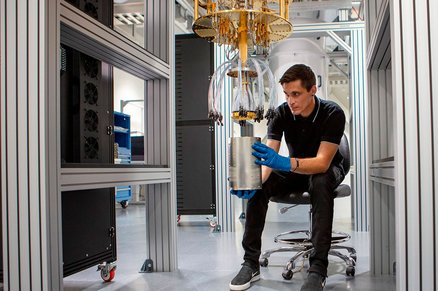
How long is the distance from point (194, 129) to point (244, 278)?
2.21 metres

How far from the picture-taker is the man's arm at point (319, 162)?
175 centimetres

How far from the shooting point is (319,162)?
5.86ft

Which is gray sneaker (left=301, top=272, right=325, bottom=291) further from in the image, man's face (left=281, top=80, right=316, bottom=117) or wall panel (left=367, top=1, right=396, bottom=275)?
man's face (left=281, top=80, right=316, bottom=117)

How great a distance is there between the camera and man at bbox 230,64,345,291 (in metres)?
1.72

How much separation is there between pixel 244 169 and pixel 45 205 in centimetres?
64

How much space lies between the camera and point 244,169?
4.43 feet

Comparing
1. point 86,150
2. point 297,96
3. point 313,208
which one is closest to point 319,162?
point 313,208

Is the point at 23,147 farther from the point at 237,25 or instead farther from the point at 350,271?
the point at 350,271

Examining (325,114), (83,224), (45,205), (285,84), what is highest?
(285,84)

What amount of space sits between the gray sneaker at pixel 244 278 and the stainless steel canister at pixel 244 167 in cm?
61

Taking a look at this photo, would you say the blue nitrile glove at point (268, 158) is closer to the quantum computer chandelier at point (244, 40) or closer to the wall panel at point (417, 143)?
the quantum computer chandelier at point (244, 40)

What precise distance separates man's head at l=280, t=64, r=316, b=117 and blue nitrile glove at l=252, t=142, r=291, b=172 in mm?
370

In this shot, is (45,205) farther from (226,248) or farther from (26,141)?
(226,248)

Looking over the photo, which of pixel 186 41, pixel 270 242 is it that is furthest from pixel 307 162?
pixel 186 41
